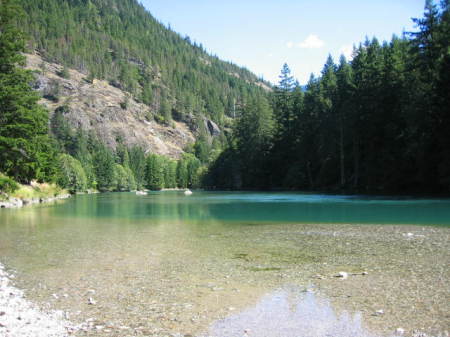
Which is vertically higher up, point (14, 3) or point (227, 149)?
point (14, 3)

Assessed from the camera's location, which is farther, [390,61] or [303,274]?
[390,61]

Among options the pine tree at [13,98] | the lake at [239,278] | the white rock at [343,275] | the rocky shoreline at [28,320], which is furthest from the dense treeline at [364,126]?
the rocky shoreline at [28,320]

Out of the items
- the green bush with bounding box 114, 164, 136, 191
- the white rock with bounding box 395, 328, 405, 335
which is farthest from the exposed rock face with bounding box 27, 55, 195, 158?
the white rock with bounding box 395, 328, 405, 335

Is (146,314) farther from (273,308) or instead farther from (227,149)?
(227,149)

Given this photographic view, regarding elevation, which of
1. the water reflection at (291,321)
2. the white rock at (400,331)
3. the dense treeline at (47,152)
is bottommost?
the water reflection at (291,321)

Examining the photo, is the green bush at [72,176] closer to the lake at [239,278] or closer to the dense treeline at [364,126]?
the dense treeline at [364,126]

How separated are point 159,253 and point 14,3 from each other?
31792 mm

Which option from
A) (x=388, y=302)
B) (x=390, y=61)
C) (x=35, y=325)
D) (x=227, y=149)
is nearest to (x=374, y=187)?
(x=390, y=61)

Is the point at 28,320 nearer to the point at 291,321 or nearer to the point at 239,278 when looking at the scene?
the point at 291,321

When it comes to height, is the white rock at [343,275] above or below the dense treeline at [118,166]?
below

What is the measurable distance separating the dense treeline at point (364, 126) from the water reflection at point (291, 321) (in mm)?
38244

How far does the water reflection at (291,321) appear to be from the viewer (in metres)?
6.94

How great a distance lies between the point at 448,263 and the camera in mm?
11445

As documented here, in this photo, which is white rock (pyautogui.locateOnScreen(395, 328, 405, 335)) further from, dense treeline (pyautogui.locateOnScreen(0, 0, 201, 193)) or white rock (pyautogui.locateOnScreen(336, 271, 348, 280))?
dense treeline (pyautogui.locateOnScreen(0, 0, 201, 193))
